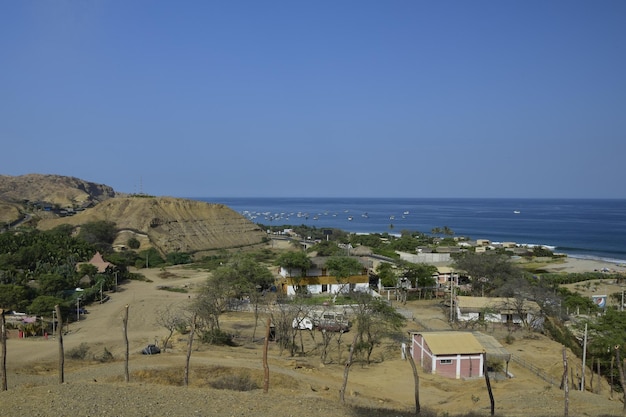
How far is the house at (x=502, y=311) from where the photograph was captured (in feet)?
101

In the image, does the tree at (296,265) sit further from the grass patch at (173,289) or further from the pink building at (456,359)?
the pink building at (456,359)

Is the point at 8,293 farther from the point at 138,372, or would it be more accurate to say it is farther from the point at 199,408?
the point at 199,408

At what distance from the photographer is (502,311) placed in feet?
103

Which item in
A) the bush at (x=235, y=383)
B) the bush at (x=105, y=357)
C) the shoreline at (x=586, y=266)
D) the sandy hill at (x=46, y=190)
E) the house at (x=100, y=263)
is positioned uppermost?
the sandy hill at (x=46, y=190)

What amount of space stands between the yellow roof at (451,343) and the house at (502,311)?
9571mm

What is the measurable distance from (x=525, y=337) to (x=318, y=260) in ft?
56.6

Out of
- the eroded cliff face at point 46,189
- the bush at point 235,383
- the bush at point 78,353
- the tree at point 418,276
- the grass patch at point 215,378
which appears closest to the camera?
the bush at point 235,383

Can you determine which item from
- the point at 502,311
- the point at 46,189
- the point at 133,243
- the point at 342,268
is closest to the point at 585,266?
the point at 502,311

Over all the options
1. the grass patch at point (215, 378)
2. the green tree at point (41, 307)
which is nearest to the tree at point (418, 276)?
the grass patch at point (215, 378)

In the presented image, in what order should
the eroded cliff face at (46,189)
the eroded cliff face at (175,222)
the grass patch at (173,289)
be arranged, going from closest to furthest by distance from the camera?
1. the grass patch at (173,289)
2. the eroded cliff face at (175,222)
3. the eroded cliff face at (46,189)

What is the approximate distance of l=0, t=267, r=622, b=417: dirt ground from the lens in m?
11.7

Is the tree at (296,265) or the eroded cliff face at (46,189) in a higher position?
the eroded cliff face at (46,189)

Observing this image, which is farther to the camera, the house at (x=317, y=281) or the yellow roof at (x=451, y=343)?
the house at (x=317, y=281)

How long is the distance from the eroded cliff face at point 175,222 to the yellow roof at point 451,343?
51.3 m
